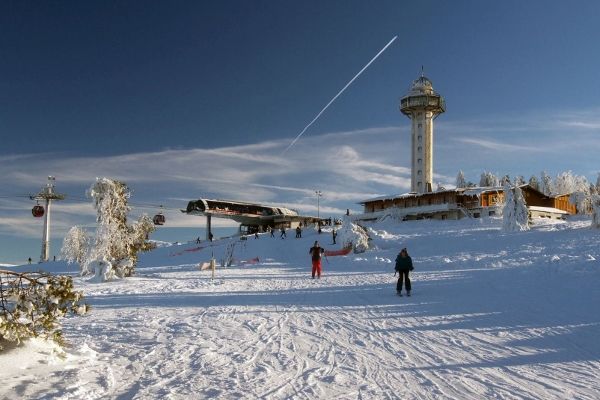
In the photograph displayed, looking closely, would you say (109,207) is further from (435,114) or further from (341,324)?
(435,114)

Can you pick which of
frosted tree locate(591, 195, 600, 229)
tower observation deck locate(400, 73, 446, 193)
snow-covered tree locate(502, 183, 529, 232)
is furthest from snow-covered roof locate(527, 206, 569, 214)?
frosted tree locate(591, 195, 600, 229)

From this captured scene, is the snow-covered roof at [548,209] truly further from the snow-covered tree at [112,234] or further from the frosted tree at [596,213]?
the snow-covered tree at [112,234]

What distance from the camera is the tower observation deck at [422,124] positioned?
260ft

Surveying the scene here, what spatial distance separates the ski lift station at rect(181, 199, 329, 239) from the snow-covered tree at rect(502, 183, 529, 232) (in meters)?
27.5

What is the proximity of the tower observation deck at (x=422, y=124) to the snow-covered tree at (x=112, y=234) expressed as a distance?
6255 cm

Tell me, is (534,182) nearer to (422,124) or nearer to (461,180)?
(461,180)

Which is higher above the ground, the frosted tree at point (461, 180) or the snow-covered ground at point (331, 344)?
the frosted tree at point (461, 180)

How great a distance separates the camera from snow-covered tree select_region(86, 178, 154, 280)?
827 inches

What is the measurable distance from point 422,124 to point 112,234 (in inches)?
2725

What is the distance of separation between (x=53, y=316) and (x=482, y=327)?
7.44m

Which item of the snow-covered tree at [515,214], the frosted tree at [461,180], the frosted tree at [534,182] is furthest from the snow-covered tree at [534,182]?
the snow-covered tree at [515,214]

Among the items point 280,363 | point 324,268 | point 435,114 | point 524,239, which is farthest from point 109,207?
point 435,114

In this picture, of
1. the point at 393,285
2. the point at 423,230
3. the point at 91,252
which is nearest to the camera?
the point at 393,285

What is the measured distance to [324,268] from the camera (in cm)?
2620
